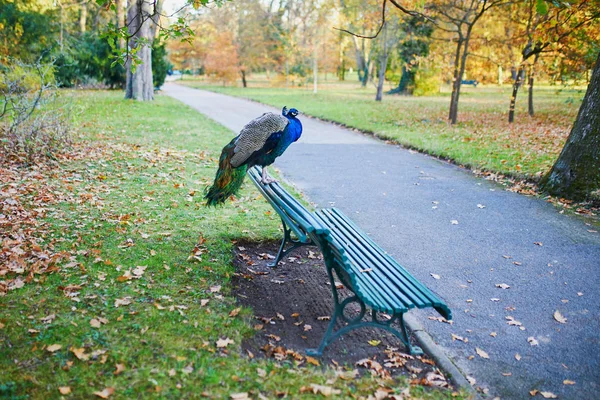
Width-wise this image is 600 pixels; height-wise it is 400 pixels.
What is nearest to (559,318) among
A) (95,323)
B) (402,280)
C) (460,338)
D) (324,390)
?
(460,338)

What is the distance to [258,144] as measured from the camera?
474 cm

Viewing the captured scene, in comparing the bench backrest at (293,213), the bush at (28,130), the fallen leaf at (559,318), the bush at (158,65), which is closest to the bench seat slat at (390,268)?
the bench backrest at (293,213)

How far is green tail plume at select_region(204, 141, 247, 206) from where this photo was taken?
4934mm

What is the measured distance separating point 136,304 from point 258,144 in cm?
182

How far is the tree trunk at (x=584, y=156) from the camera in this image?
7.10 metres

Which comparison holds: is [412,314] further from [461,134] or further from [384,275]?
[461,134]

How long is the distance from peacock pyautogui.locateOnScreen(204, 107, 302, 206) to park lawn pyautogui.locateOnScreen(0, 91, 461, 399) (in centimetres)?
84

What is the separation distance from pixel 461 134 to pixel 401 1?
582cm

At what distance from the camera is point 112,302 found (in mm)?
3920

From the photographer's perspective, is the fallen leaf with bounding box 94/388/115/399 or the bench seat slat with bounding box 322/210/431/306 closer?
the fallen leaf with bounding box 94/388/115/399

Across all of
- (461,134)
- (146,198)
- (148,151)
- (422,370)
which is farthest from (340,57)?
(422,370)

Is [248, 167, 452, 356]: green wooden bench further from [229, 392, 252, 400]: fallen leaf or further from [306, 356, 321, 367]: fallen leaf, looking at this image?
[229, 392, 252, 400]: fallen leaf

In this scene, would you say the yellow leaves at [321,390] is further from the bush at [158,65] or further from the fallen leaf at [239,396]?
the bush at [158,65]

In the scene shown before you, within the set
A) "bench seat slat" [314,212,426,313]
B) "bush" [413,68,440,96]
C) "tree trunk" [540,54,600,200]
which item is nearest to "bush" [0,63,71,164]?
"bench seat slat" [314,212,426,313]
